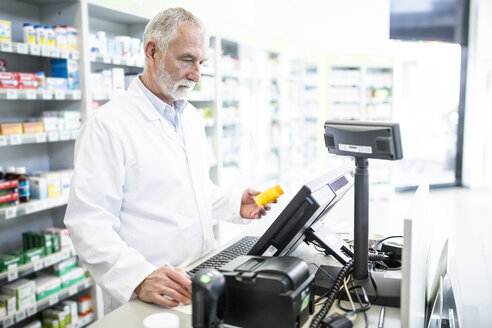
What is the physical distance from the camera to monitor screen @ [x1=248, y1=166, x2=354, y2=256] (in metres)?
1.22

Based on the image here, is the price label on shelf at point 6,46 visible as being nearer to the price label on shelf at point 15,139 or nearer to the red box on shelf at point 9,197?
the price label on shelf at point 15,139

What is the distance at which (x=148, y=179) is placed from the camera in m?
1.75

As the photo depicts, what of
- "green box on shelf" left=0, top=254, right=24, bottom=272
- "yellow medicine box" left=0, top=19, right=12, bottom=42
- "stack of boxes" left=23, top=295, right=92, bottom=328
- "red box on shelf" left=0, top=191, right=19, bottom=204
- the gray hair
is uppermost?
"yellow medicine box" left=0, top=19, right=12, bottom=42

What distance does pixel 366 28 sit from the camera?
7.89 metres

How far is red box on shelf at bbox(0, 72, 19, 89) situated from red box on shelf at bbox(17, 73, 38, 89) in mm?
28

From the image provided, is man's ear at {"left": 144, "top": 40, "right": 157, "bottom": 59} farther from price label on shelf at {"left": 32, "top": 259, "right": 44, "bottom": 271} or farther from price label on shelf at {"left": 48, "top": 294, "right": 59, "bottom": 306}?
price label on shelf at {"left": 48, "top": 294, "right": 59, "bottom": 306}

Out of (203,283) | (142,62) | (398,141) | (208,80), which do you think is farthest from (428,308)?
(208,80)

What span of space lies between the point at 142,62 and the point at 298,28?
15.7 feet

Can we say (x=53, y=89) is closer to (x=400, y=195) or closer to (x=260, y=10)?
(x=260, y=10)

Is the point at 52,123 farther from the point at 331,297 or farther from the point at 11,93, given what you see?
the point at 331,297

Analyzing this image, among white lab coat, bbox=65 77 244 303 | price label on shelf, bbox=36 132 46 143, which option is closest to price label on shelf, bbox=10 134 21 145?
price label on shelf, bbox=36 132 46 143

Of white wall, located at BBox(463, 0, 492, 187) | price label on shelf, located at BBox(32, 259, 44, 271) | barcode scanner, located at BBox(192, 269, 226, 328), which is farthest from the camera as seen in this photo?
white wall, located at BBox(463, 0, 492, 187)

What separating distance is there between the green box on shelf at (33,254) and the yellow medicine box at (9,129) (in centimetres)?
79

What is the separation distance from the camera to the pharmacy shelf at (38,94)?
256 cm
